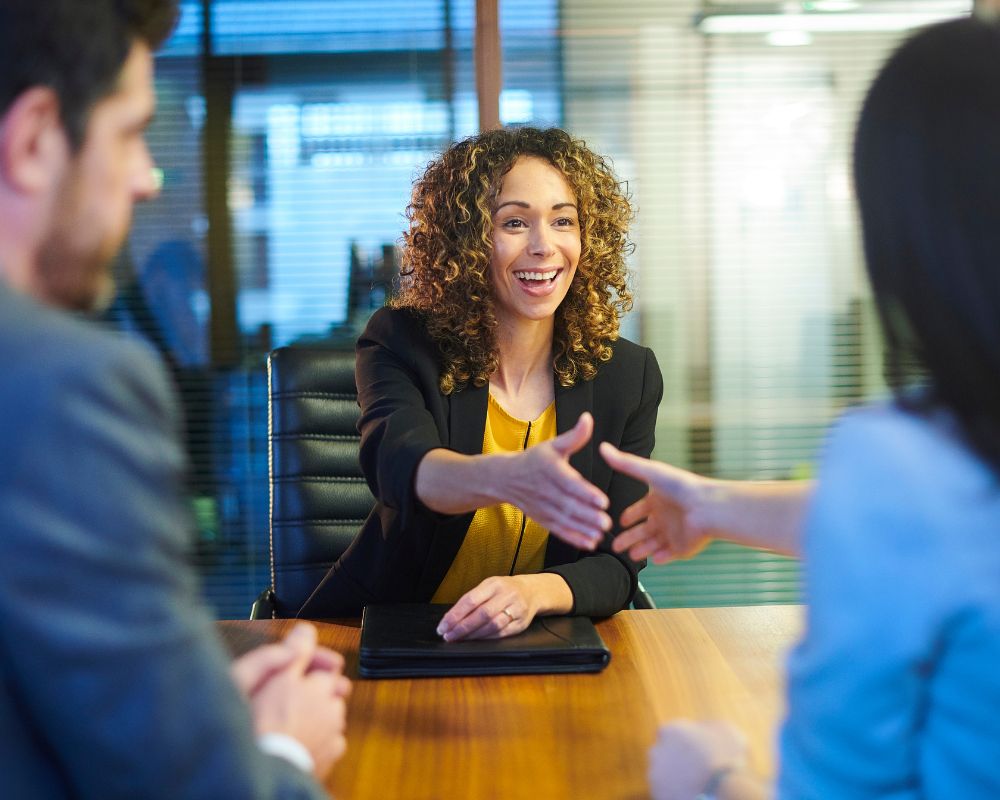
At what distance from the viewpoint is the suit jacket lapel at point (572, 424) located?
1.92m

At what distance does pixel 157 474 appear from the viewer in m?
0.64

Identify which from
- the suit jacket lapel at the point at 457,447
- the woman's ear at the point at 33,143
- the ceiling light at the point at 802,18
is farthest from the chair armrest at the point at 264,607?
the ceiling light at the point at 802,18

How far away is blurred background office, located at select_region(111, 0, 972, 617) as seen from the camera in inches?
141

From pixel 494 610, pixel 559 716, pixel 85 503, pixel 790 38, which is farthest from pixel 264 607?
pixel 790 38

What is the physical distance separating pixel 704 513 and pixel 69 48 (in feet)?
2.98

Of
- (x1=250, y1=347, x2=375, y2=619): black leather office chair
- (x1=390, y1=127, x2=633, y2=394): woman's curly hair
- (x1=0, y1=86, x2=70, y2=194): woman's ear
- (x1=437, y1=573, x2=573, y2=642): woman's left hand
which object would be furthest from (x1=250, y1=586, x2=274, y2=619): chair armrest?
(x1=0, y1=86, x2=70, y2=194): woman's ear

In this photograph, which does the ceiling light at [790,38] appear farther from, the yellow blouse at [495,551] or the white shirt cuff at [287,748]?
the white shirt cuff at [287,748]

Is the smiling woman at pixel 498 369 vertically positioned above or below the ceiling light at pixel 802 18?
below

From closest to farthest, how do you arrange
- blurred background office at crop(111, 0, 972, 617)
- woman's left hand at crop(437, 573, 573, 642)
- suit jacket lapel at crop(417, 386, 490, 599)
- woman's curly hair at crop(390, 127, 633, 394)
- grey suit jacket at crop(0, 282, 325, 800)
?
grey suit jacket at crop(0, 282, 325, 800) → woman's left hand at crop(437, 573, 573, 642) → suit jacket lapel at crop(417, 386, 490, 599) → woman's curly hair at crop(390, 127, 633, 394) → blurred background office at crop(111, 0, 972, 617)

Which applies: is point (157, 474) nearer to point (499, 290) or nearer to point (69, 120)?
point (69, 120)

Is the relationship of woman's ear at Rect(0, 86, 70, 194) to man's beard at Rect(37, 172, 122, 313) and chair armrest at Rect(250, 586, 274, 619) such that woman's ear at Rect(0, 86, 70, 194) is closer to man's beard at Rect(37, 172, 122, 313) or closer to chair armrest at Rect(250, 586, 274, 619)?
man's beard at Rect(37, 172, 122, 313)

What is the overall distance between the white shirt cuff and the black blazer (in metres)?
0.79

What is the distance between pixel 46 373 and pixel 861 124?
61cm

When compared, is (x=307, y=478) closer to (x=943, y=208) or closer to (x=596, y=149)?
(x=943, y=208)
